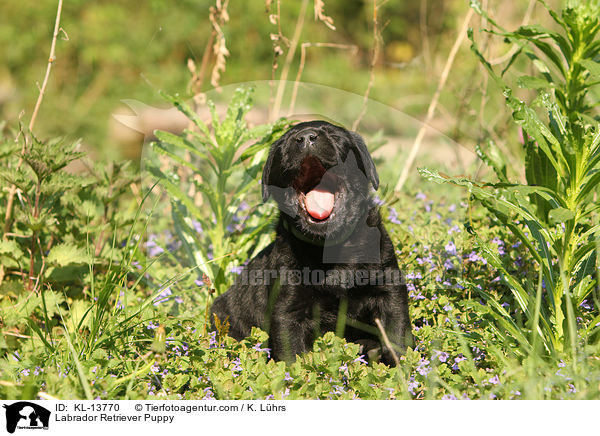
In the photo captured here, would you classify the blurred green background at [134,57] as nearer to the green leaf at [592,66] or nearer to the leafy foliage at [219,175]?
the leafy foliage at [219,175]

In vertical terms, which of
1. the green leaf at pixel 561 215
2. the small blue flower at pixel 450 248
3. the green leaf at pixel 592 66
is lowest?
the green leaf at pixel 561 215

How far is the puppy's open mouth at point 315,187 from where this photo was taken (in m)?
3.09

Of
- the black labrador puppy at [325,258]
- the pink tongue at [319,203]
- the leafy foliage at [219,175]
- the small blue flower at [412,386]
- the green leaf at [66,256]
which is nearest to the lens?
the small blue flower at [412,386]

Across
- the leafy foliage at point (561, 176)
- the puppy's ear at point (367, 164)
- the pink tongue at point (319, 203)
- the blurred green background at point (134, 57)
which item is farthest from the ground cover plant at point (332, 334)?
the blurred green background at point (134, 57)

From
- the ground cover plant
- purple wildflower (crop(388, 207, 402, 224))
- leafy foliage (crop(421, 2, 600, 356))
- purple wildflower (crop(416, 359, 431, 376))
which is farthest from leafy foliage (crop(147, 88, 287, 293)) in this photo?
leafy foliage (crop(421, 2, 600, 356))

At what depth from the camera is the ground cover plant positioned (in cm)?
237

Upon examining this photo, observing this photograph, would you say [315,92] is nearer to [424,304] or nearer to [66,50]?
[424,304]

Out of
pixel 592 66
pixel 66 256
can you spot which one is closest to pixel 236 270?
pixel 66 256

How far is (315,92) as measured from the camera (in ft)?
20.2

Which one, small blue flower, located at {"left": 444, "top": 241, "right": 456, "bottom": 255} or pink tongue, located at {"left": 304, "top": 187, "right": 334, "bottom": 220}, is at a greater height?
pink tongue, located at {"left": 304, "top": 187, "right": 334, "bottom": 220}
